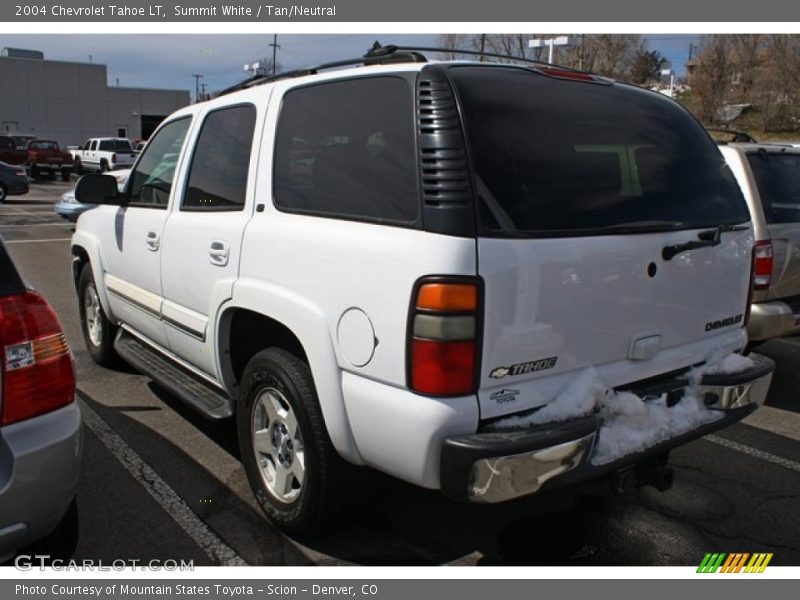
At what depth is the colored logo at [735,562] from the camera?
9.79 feet

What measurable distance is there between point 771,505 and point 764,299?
1.96 metres

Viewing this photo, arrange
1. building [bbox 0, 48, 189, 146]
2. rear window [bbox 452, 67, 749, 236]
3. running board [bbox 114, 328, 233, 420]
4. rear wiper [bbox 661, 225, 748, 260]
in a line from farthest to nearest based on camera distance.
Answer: building [bbox 0, 48, 189, 146] < running board [bbox 114, 328, 233, 420] < rear wiper [bbox 661, 225, 748, 260] < rear window [bbox 452, 67, 749, 236]

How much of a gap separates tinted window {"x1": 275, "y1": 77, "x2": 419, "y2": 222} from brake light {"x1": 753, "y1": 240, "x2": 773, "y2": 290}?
3.50 metres

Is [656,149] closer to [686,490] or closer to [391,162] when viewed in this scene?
[391,162]

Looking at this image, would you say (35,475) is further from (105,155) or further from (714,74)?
(714,74)

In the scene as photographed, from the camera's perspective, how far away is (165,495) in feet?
11.5

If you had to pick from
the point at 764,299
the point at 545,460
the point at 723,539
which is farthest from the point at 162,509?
the point at 764,299

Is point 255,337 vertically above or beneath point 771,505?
above

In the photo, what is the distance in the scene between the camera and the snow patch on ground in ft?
8.31

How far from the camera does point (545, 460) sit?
2387 millimetres

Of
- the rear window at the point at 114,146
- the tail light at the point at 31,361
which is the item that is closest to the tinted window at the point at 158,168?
the tail light at the point at 31,361

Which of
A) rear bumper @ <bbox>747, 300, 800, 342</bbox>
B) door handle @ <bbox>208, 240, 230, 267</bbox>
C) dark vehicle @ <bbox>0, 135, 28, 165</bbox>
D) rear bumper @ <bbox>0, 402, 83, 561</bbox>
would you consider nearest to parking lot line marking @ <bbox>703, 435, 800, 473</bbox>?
rear bumper @ <bbox>747, 300, 800, 342</bbox>

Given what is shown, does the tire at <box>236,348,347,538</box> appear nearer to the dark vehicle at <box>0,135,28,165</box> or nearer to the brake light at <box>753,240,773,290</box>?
the brake light at <box>753,240,773,290</box>

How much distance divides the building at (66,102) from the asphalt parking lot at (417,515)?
55.8 meters
